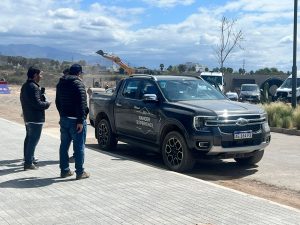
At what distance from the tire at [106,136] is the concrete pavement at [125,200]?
2.18 m

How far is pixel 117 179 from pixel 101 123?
4010 mm

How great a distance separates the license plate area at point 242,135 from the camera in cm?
939

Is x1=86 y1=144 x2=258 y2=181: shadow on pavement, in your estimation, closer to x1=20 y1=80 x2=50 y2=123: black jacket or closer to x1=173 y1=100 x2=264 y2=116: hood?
x1=173 y1=100 x2=264 y2=116: hood

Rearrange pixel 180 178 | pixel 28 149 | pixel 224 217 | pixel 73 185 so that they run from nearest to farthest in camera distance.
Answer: pixel 224 217, pixel 73 185, pixel 180 178, pixel 28 149

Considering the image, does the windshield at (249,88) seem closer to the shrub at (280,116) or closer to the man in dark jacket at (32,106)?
the shrub at (280,116)

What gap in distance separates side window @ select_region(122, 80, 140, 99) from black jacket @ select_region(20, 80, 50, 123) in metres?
2.57

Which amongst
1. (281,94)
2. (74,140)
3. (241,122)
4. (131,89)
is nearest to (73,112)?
(74,140)

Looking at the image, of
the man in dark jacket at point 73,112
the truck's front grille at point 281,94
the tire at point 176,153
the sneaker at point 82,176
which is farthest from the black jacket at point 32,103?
the truck's front grille at point 281,94

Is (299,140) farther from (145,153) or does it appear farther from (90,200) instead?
(90,200)

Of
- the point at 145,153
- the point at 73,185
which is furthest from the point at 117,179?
the point at 145,153

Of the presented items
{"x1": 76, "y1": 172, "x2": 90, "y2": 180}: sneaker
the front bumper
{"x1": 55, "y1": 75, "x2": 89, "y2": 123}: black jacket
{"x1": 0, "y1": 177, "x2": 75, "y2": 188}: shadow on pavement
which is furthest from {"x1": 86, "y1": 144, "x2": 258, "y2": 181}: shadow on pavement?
{"x1": 55, "y1": 75, "x2": 89, "y2": 123}: black jacket

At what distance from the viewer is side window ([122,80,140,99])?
11383mm

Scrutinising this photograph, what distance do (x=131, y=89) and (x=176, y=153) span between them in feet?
7.79

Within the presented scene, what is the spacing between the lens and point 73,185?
814 centimetres
